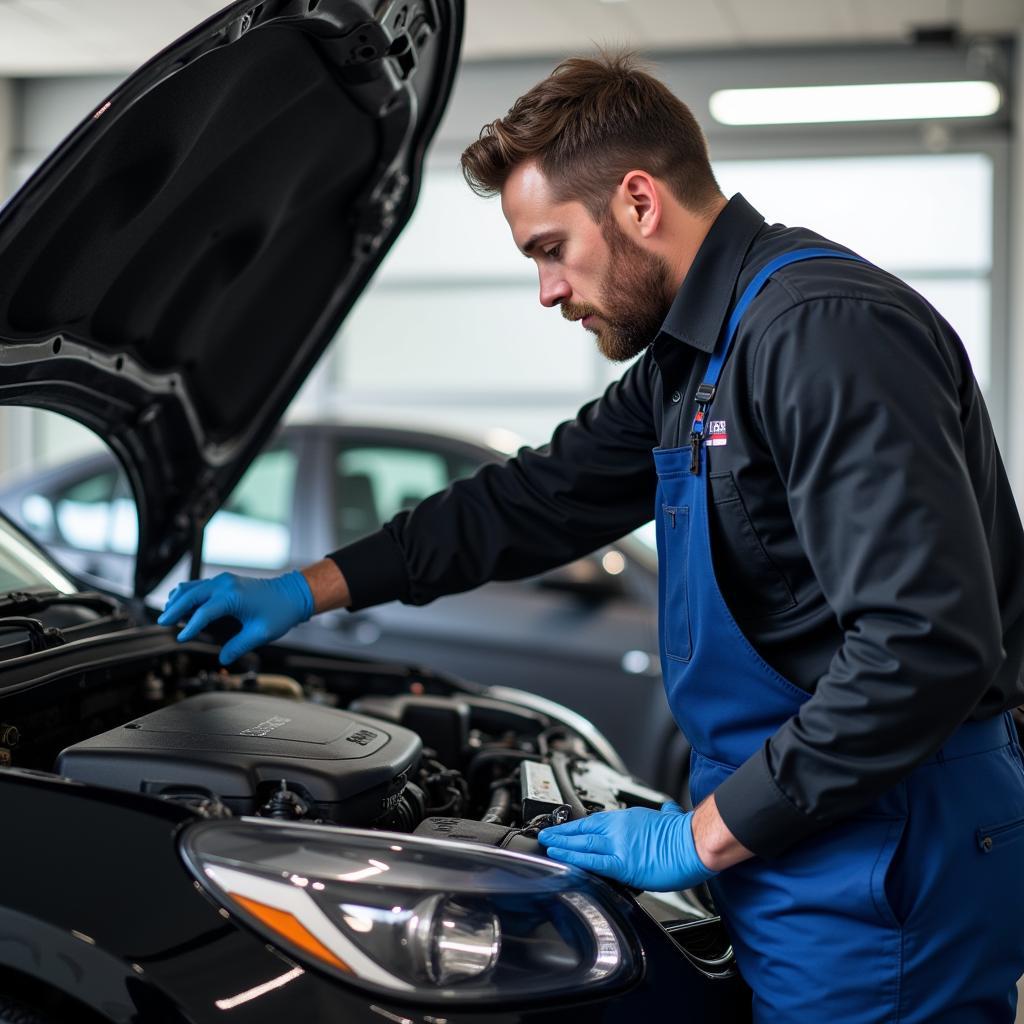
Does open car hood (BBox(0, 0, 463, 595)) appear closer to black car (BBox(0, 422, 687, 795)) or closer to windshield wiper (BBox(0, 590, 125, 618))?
windshield wiper (BBox(0, 590, 125, 618))

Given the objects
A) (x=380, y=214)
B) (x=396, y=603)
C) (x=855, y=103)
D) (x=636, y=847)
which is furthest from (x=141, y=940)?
(x=855, y=103)

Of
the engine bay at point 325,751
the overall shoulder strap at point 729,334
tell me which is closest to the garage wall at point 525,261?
the engine bay at point 325,751

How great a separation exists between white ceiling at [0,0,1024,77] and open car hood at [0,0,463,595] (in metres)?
4.66

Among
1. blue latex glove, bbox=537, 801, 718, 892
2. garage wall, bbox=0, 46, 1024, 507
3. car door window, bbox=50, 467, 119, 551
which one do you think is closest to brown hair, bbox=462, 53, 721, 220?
blue latex glove, bbox=537, 801, 718, 892

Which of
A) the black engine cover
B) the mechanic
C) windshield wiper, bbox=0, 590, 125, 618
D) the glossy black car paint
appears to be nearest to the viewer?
the glossy black car paint

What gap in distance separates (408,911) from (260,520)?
3.17 m

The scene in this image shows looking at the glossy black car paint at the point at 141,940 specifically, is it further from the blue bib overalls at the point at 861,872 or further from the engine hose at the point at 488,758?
the engine hose at the point at 488,758

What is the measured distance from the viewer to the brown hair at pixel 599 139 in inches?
63.1

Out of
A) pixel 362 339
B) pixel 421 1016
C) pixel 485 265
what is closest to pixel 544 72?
pixel 485 265

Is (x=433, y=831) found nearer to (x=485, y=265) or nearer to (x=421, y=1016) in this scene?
(x=421, y=1016)

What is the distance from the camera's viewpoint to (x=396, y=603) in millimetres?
4094

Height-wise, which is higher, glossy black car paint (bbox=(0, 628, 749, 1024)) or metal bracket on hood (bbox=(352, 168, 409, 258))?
metal bracket on hood (bbox=(352, 168, 409, 258))

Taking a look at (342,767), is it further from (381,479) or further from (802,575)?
(381,479)

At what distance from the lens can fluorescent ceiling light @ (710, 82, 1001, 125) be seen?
770cm
